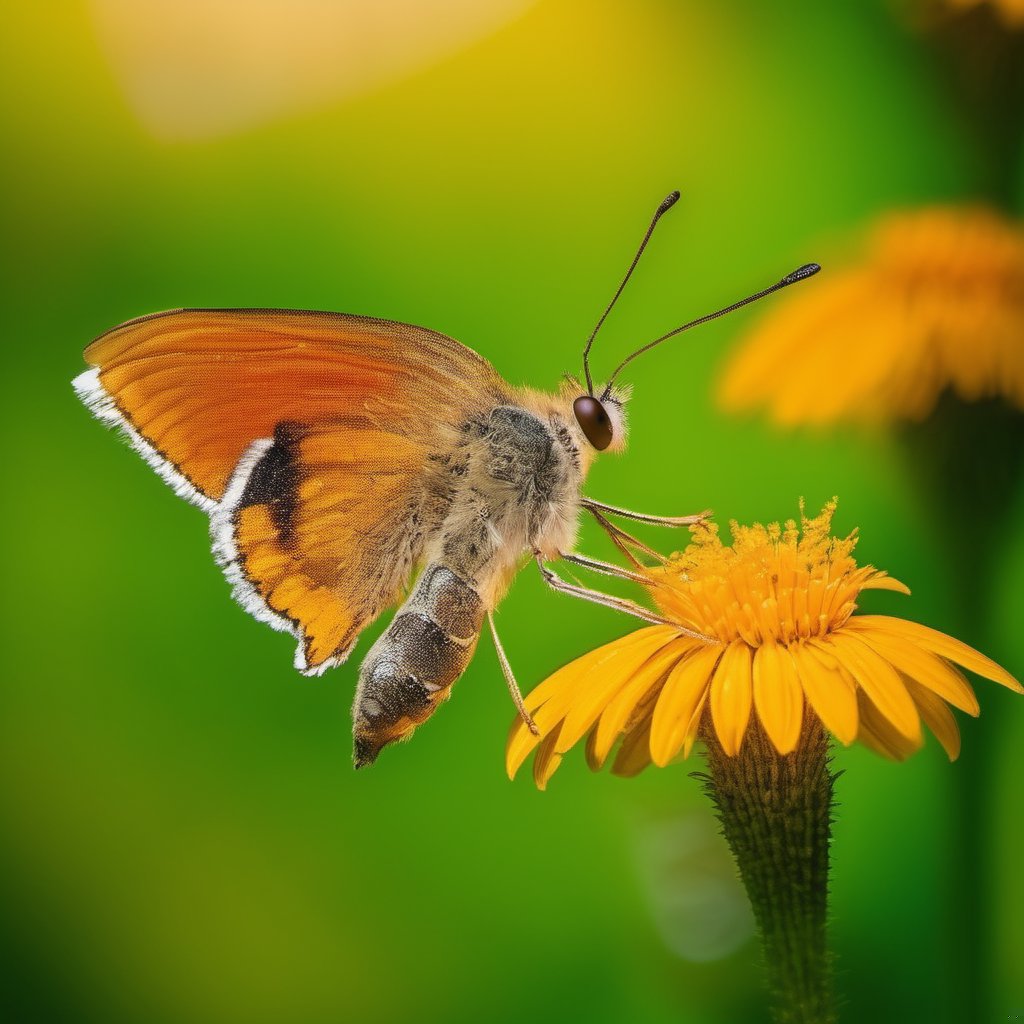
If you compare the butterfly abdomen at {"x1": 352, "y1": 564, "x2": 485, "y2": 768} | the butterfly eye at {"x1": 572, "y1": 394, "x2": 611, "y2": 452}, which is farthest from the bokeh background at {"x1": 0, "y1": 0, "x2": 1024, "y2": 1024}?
the butterfly abdomen at {"x1": 352, "y1": 564, "x2": 485, "y2": 768}

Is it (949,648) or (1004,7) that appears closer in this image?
(949,648)

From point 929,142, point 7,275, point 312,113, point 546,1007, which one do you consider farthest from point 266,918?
point 929,142

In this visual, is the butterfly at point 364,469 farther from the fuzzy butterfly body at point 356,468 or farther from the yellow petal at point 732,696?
the yellow petal at point 732,696

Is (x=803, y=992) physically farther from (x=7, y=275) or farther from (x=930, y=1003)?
(x=7, y=275)

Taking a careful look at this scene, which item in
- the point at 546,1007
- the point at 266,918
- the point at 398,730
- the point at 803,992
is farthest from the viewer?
the point at 266,918

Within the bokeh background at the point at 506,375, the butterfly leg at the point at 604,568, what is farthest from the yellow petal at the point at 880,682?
the bokeh background at the point at 506,375

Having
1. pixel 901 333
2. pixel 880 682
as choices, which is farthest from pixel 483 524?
pixel 901 333

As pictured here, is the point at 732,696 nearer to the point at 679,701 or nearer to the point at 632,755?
the point at 679,701
